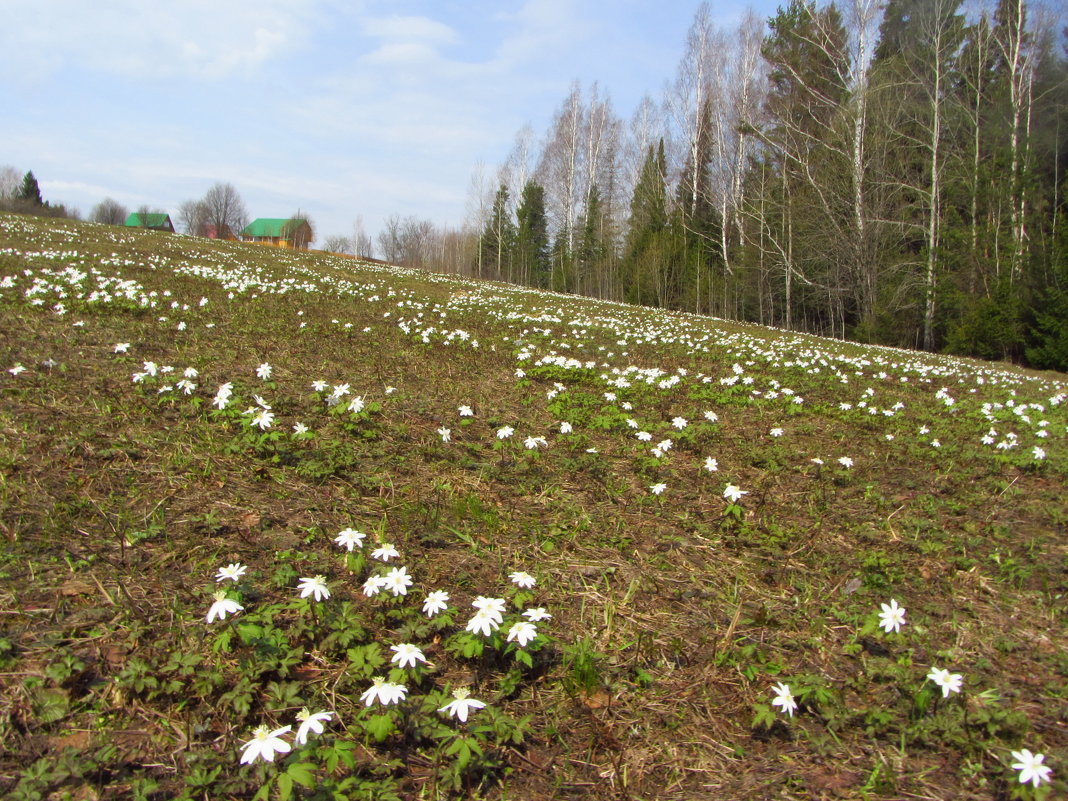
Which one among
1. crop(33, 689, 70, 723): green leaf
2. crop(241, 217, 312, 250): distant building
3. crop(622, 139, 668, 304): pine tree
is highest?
crop(241, 217, 312, 250): distant building

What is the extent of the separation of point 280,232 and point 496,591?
101142 millimetres

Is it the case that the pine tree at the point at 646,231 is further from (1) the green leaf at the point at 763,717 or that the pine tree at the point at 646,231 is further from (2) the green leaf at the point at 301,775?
(2) the green leaf at the point at 301,775

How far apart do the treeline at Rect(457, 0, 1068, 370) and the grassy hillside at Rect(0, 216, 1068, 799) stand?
1887 cm

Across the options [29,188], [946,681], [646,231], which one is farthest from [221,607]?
[29,188]

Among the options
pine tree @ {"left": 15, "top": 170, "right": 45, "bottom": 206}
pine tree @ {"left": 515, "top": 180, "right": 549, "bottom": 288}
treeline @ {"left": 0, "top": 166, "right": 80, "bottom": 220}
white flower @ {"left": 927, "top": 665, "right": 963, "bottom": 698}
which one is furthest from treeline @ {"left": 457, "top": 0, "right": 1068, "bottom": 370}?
pine tree @ {"left": 15, "top": 170, "right": 45, "bottom": 206}

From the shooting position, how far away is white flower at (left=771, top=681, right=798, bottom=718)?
234cm

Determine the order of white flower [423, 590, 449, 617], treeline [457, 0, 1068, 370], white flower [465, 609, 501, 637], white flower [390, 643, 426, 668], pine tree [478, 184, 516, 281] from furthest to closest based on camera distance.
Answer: pine tree [478, 184, 516, 281] → treeline [457, 0, 1068, 370] → white flower [423, 590, 449, 617] → white flower [465, 609, 501, 637] → white flower [390, 643, 426, 668]

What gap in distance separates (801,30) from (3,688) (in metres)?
35.3

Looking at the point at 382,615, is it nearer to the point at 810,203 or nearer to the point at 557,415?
the point at 557,415

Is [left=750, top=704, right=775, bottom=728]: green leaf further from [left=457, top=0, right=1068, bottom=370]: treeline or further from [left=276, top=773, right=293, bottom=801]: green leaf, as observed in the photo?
[left=457, top=0, right=1068, bottom=370]: treeline

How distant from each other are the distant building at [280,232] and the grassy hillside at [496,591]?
8174cm

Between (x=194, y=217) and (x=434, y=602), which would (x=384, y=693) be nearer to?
(x=434, y=602)

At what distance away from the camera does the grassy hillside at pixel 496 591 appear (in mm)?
2148

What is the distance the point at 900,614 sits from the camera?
2.66 meters
